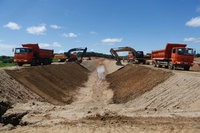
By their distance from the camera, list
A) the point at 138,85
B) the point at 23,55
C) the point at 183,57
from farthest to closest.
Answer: the point at 23,55 < the point at 183,57 < the point at 138,85

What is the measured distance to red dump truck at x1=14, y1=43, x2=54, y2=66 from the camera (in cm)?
3097

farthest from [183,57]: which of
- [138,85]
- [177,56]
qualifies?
[138,85]

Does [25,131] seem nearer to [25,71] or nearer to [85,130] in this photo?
[85,130]

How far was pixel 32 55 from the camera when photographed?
3225cm

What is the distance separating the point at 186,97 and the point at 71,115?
7.19 meters

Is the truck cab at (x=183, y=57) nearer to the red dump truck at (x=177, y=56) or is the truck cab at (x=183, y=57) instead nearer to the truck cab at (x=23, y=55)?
the red dump truck at (x=177, y=56)

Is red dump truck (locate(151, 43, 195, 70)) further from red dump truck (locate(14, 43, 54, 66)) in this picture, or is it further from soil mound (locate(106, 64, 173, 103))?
Answer: red dump truck (locate(14, 43, 54, 66))

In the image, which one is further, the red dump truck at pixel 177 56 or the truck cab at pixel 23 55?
the truck cab at pixel 23 55

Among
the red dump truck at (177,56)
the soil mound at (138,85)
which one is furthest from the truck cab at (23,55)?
the red dump truck at (177,56)

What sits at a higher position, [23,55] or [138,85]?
[23,55]

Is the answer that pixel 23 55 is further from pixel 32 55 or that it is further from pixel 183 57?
pixel 183 57

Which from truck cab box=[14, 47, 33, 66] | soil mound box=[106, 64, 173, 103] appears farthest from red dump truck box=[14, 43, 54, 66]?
soil mound box=[106, 64, 173, 103]

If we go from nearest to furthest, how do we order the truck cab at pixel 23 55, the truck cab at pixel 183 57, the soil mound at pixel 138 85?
the soil mound at pixel 138 85
the truck cab at pixel 183 57
the truck cab at pixel 23 55

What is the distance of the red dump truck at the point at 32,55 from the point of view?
30969mm
